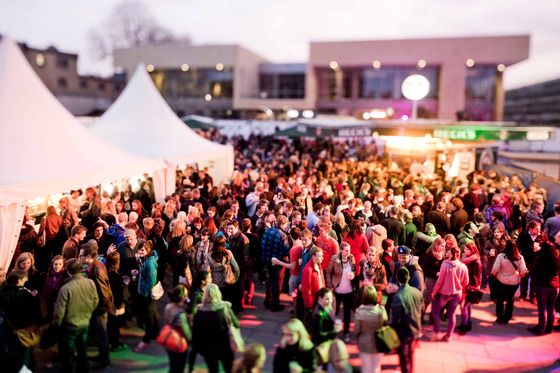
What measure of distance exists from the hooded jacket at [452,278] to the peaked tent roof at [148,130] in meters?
6.85

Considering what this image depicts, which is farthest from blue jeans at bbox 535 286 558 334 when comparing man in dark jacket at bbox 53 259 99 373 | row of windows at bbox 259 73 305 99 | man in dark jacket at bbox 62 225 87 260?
row of windows at bbox 259 73 305 99

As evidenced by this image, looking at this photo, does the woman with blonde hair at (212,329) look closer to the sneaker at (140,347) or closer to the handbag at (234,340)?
the handbag at (234,340)

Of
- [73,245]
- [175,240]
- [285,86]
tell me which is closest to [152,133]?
[175,240]

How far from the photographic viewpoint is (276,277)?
6.31 m

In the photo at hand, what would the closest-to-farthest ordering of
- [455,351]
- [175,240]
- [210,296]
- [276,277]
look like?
[210,296]
[455,351]
[175,240]
[276,277]

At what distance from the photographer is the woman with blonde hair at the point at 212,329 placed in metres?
3.92

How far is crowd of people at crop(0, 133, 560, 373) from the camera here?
13.2 ft

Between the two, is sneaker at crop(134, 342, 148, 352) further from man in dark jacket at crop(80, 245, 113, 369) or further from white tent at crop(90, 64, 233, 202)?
white tent at crop(90, 64, 233, 202)

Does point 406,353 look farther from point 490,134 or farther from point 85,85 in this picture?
→ point 85,85

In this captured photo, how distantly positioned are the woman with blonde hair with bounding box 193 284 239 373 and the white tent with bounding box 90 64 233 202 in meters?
6.36

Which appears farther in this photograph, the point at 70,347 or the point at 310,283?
the point at 310,283

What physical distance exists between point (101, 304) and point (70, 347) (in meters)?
0.52

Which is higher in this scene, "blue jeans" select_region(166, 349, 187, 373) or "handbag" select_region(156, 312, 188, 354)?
"handbag" select_region(156, 312, 188, 354)

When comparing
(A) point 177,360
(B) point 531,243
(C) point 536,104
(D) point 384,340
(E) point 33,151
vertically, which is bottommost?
(A) point 177,360
